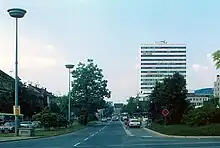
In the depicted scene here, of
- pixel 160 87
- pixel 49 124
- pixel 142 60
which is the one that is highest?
pixel 142 60

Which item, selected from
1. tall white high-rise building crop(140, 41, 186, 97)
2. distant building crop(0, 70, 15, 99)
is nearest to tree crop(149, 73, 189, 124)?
distant building crop(0, 70, 15, 99)

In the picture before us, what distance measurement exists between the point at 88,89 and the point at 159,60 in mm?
72333

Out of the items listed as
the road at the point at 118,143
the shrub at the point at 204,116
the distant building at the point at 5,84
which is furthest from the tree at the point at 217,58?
the distant building at the point at 5,84

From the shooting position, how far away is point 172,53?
550 ft

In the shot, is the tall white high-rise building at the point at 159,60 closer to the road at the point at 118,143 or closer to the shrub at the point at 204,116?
the shrub at the point at 204,116

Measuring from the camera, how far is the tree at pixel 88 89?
100875mm

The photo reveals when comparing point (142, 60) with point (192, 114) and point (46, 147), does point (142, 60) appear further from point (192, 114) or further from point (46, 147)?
point (46, 147)

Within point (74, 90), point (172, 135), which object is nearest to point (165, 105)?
→ point (172, 135)

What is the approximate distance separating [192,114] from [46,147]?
1004 inches

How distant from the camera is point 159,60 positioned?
171 metres

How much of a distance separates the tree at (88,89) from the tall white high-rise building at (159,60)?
63.4m

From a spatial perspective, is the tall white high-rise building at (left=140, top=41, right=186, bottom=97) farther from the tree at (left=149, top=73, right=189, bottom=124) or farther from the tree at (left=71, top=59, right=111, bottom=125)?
the tree at (left=149, top=73, right=189, bottom=124)

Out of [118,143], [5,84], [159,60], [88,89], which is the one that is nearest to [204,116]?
[118,143]

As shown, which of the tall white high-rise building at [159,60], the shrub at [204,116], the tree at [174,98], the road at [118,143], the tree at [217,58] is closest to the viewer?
the road at [118,143]
